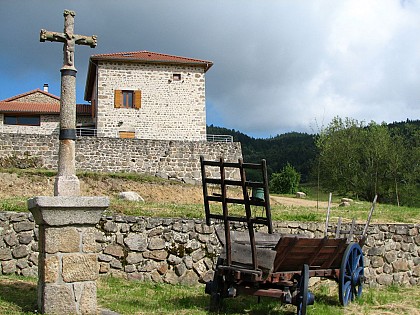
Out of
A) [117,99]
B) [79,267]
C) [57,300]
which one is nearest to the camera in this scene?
[57,300]

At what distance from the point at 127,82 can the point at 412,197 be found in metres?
22.0

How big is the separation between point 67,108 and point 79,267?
2161 millimetres

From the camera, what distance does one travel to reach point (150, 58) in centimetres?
2989

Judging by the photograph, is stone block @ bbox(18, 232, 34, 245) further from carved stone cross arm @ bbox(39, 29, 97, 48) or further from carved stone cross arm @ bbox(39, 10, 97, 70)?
carved stone cross arm @ bbox(39, 29, 97, 48)

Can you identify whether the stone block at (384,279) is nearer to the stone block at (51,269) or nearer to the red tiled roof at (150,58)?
the stone block at (51,269)

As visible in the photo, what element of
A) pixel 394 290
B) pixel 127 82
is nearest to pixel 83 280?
pixel 394 290

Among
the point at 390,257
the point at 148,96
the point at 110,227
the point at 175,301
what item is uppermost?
the point at 148,96

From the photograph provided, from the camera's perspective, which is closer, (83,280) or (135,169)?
(83,280)

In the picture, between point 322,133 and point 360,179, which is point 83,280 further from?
point 322,133

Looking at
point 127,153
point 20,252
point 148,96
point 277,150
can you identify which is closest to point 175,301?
point 20,252

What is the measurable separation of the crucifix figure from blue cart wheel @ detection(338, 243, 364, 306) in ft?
13.8

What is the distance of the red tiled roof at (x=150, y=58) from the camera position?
29.2 metres

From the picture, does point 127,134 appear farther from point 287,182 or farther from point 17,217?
point 17,217

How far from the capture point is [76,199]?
6395 mm
